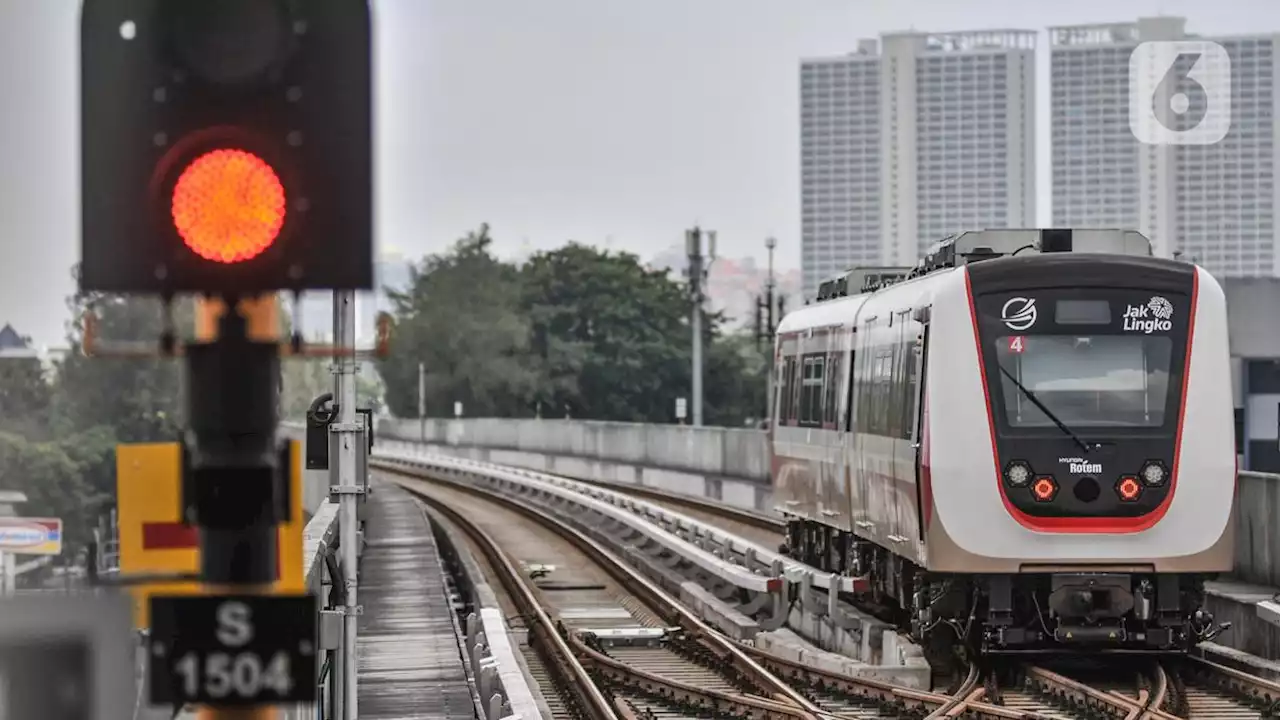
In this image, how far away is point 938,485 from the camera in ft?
53.8

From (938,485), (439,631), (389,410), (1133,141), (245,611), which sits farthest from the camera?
(1133,141)

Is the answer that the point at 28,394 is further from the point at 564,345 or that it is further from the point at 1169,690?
the point at 564,345

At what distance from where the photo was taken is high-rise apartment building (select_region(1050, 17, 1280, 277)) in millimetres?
169250

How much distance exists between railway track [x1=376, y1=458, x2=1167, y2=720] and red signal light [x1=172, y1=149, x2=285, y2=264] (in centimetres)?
1114

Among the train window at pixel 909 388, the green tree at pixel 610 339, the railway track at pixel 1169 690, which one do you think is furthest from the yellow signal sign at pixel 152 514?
the green tree at pixel 610 339

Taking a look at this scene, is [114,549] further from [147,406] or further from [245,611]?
[245,611]

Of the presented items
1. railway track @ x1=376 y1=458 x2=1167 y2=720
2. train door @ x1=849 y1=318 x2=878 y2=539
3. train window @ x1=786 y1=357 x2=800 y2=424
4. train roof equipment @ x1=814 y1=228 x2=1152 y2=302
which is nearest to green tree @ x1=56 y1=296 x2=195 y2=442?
railway track @ x1=376 y1=458 x2=1167 y2=720

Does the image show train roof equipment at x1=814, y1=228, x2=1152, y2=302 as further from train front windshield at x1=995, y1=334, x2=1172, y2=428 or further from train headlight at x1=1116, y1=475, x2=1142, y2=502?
train headlight at x1=1116, y1=475, x2=1142, y2=502

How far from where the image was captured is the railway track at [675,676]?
15750mm

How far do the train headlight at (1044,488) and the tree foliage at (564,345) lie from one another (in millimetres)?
67034

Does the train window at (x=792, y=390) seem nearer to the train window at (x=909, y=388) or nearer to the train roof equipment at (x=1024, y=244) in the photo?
the train roof equipment at (x=1024, y=244)

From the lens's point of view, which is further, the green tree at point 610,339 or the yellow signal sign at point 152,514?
the green tree at point 610,339

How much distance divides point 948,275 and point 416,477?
148 ft

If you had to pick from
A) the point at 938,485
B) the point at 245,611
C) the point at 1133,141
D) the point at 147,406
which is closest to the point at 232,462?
the point at 245,611
